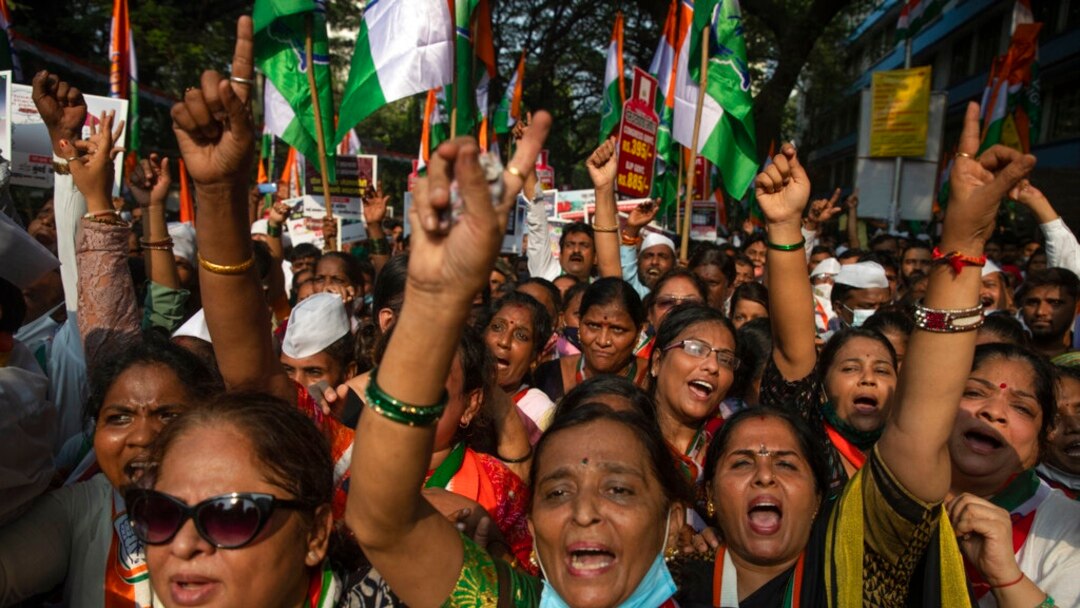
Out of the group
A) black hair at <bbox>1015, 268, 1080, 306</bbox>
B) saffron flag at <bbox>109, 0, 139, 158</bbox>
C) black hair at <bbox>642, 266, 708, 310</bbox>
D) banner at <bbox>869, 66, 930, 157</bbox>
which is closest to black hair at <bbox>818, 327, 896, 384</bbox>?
black hair at <bbox>642, 266, 708, 310</bbox>

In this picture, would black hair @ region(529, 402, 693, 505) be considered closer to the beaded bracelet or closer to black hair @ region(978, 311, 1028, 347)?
the beaded bracelet

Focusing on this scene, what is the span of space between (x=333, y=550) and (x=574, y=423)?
0.63 metres

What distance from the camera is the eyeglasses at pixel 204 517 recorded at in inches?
62.1

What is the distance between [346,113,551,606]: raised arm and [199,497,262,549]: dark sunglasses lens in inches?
10.9

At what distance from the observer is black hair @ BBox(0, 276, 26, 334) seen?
2188 millimetres

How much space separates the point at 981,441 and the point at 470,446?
154 centimetres

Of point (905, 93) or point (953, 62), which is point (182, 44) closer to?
point (905, 93)

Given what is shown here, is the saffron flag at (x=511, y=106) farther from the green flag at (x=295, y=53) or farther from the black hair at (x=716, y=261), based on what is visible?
the black hair at (x=716, y=261)

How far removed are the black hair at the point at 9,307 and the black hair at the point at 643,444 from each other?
1.45 meters

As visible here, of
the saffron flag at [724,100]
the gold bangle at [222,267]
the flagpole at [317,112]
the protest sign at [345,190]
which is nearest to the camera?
the gold bangle at [222,267]

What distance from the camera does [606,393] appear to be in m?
2.51

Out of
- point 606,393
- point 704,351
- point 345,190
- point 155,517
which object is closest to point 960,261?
point 606,393

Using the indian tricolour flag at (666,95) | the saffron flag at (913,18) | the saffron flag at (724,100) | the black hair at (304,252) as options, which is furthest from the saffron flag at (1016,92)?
the black hair at (304,252)

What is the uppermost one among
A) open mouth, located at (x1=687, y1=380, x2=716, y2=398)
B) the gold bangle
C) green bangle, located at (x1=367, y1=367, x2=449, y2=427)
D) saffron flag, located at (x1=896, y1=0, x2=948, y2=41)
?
saffron flag, located at (x1=896, y1=0, x2=948, y2=41)
